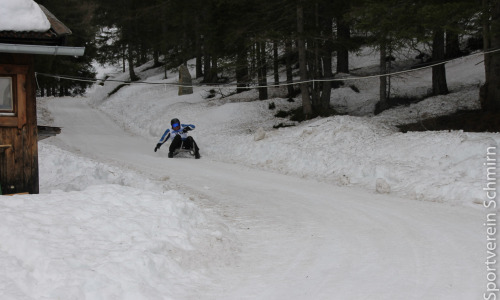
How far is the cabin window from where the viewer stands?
828cm

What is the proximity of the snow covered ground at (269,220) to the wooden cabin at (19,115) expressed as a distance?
791 mm

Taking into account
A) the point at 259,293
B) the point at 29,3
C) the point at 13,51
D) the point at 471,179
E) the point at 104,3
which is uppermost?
the point at 104,3

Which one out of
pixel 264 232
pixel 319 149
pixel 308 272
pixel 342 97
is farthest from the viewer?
pixel 342 97

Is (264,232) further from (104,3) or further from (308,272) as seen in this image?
(104,3)

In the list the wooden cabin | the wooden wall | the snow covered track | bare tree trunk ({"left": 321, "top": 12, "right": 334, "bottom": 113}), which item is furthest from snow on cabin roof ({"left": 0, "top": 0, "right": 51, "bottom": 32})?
bare tree trunk ({"left": 321, "top": 12, "right": 334, "bottom": 113})

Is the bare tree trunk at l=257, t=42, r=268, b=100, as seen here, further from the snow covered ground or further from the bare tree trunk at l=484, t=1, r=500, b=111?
the bare tree trunk at l=484, t=1, r=500, b=111

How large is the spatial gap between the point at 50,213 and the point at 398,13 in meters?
10.1

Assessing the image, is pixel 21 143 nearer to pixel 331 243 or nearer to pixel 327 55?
pixel 331 243

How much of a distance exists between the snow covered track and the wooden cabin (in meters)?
3.42

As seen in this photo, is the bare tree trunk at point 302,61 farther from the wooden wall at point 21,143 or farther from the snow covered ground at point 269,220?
the wooden wall at point 21,143

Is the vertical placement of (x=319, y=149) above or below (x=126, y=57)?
below

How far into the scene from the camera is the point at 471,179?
30.5 ft

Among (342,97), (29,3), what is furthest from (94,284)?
(342,97)

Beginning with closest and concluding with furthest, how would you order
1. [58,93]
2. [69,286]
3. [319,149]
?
[69,286], [319,149], [58,93]
